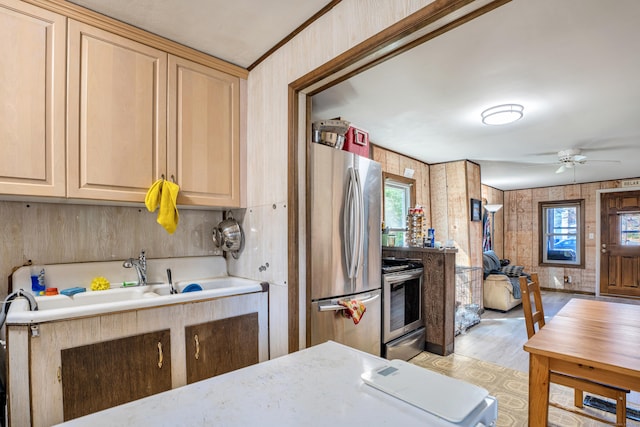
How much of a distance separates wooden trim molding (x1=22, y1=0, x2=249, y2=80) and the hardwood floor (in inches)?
136

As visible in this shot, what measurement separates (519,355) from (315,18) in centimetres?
362

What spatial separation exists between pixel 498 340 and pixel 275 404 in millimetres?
3869

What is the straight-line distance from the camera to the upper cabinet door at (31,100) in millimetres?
1429

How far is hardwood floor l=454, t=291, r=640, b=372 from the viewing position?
3.14 metres

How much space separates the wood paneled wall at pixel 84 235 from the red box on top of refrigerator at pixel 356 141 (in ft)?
4.13

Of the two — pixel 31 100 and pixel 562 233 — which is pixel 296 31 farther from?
pixel 562 233

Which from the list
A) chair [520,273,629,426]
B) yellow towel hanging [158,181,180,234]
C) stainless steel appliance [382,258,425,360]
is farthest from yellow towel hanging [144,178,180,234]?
chair [520,273,629,426]

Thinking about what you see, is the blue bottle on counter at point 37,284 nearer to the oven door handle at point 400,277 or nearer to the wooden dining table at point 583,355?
the oven door handle at point 400,277

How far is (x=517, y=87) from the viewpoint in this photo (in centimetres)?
239

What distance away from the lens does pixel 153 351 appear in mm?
1531

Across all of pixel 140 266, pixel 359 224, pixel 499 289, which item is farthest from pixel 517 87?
pixel 499 289

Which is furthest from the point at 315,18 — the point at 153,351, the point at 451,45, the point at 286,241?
the point at 153,351

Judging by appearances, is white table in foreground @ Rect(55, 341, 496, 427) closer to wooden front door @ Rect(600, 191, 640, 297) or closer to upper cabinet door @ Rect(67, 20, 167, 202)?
upper cabinet door @ Rect(67, 20, 167, 202)

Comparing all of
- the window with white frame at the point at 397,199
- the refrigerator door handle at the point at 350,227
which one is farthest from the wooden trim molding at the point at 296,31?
the window with white frame at the point at 397,199
